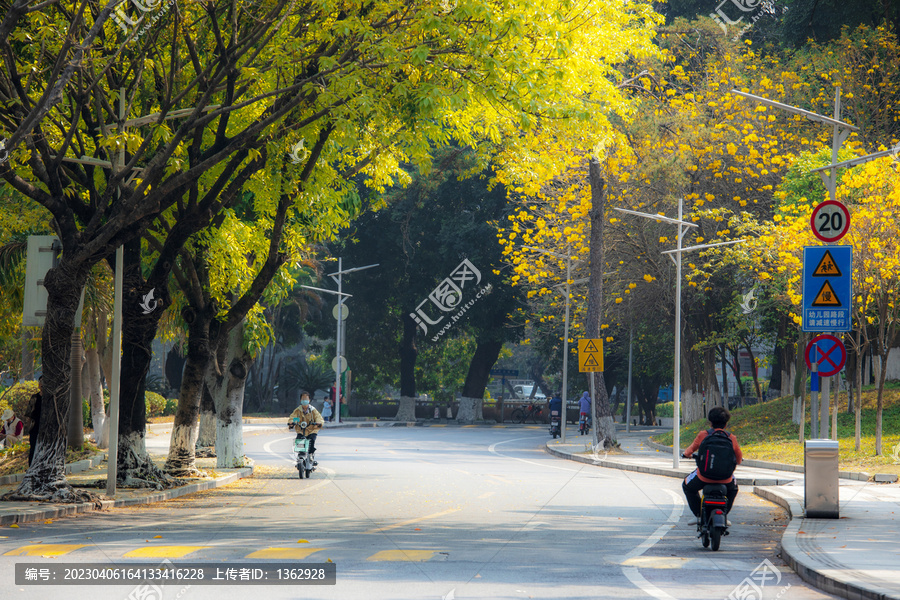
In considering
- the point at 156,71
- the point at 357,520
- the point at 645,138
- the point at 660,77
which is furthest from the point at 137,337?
the point at 660,77

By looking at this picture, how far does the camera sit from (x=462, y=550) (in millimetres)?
10359

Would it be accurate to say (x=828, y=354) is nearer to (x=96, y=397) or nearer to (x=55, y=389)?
(x=55, y=389)

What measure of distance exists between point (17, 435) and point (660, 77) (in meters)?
22.7

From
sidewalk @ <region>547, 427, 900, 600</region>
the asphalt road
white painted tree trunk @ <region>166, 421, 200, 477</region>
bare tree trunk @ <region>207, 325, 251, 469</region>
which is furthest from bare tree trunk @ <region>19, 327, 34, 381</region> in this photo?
sidewalk @ <region>547, 427, 900, 600</region>

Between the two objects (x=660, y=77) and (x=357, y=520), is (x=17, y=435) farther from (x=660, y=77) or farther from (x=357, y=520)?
(x=660, y=77)

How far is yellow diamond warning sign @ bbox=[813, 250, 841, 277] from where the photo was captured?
519 inches

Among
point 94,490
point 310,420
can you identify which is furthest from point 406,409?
point 94,490

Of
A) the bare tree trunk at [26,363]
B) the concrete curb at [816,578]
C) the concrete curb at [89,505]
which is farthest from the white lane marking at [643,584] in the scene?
the bare tree trunk at [26,363]

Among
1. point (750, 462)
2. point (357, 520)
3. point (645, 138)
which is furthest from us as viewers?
point (645, 138)

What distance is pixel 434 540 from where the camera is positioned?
11.1 m

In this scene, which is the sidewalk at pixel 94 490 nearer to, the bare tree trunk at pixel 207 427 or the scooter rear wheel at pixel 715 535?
the bare tree trunk at pixel 207 427

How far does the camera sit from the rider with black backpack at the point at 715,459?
10775 millimetres

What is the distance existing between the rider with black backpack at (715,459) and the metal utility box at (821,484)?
2.41 meters

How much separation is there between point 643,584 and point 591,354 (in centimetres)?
2018
